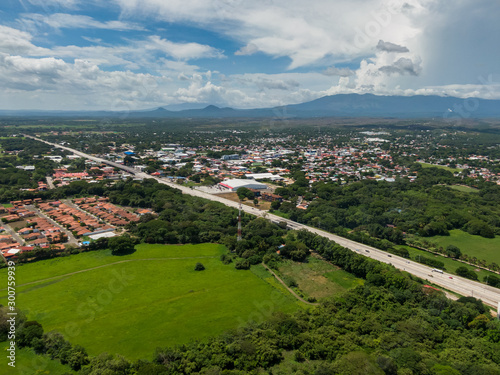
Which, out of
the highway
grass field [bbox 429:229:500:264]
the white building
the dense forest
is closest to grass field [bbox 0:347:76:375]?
the highway

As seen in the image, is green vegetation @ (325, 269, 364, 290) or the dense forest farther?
the dense forest

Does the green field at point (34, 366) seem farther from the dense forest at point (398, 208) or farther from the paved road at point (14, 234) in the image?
the dense forest at point (398, 208)

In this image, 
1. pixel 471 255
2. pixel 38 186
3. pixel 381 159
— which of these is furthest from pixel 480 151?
pixel 38 186

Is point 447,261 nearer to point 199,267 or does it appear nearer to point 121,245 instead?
point 199,267

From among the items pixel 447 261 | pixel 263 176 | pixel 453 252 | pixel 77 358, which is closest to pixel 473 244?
pixel 453 252

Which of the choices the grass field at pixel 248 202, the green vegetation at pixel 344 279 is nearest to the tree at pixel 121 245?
the green vegetation at pixel 344 279

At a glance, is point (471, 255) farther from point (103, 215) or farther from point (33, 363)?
point (103, 215)

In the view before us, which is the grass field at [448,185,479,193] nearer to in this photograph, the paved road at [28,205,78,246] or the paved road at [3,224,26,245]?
the paved road at [28,205,78,246]
